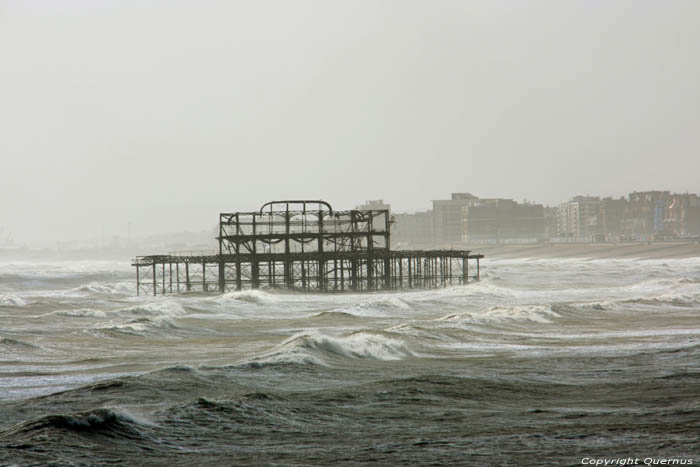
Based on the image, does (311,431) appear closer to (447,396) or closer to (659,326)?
(447,396)

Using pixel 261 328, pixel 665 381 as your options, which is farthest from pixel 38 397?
pixel 261 328

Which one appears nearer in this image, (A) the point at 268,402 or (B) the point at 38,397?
(A) the point at 268,402

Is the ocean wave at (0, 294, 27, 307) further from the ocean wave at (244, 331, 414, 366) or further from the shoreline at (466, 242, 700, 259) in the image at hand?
the shoreline at (466, 242, 700, 259)

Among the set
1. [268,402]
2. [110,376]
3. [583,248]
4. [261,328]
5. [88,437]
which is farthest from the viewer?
[583,248]

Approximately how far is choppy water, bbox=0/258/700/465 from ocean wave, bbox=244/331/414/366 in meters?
0.08

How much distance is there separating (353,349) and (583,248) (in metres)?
153

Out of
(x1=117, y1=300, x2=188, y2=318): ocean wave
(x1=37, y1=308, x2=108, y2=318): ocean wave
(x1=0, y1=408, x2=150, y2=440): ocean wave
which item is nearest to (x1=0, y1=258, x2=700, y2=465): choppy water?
(x1=0, y1=408, x2=150, y2=440): ocean wave

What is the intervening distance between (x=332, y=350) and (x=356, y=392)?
24.1 ft

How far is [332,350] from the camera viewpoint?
83.7 ft

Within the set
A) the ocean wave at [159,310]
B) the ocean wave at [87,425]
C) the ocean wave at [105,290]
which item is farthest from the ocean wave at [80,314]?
the ocean wave at [87,425]

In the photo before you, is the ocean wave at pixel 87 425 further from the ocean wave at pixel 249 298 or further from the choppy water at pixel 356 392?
the ocean wave at pixel 249 298

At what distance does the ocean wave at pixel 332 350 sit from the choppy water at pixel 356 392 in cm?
8

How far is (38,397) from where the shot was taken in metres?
18.0

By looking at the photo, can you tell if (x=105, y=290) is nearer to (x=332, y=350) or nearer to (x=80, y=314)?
(x=80, y=314)
